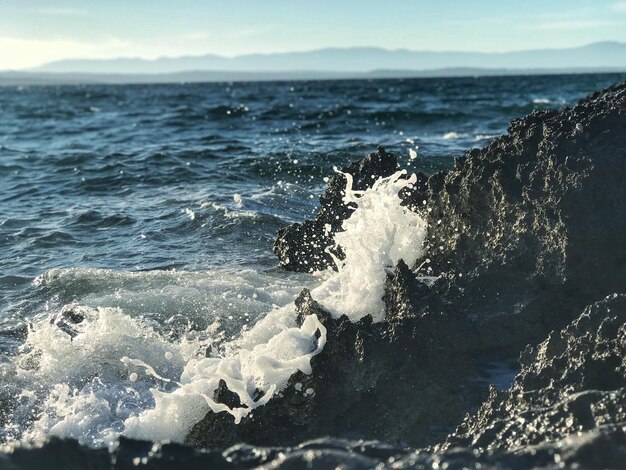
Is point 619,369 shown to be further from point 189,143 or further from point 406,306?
point 189,143

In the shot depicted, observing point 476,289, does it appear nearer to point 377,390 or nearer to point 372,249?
point 372,249

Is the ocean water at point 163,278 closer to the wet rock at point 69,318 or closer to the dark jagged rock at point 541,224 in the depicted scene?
the wet rock at point 69,318

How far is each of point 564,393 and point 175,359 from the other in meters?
2.95

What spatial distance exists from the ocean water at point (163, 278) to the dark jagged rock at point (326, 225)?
0.22 m

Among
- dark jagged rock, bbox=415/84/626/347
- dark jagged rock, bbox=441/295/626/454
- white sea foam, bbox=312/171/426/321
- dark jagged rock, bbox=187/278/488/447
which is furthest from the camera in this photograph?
white sea foam, bbox=312/171/426/321

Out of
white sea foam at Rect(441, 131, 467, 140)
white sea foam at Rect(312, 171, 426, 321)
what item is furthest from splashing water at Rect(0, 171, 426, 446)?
white sea foam at Rect(441, 131, 467, 140)

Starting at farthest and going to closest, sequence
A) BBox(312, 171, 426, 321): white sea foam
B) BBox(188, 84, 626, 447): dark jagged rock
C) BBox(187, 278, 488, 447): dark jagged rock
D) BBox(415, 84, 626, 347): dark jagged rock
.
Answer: BBox(312, 171, 426, 321): white sea foam < BBox(415, 84, 626, 347): dark jagged rock < BBox(188, 84, 626, 447): dark jagged rock < BBox(187, 278, 488, 447): dark jagged rock

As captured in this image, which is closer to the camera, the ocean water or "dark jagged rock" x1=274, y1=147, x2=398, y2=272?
the ocean water

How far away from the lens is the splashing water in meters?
4.18

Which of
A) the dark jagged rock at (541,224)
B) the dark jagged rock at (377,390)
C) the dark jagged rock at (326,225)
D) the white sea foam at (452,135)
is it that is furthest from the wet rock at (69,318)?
the white sea foam at (452,135)

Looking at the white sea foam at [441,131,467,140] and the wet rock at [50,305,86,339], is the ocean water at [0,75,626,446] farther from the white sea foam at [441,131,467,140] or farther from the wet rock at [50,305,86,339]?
the white sea foam at [441,131,467,140]

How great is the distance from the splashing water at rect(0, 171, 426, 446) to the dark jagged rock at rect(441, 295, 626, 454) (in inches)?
46.9

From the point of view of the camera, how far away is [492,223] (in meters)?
4.95

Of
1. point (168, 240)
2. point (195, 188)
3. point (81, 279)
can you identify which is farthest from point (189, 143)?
point (81, 279)
